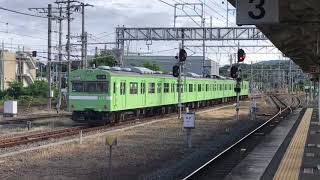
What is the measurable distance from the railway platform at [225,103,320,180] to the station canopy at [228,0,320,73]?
10.1ft

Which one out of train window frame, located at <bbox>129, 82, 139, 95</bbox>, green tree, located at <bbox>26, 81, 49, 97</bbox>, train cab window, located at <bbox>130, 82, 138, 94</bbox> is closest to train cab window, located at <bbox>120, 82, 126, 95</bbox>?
train window frame, located at <bbox>129, 82, 139, 95</bbox>

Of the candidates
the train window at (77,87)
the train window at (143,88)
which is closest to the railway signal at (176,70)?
the train window at (143,88)

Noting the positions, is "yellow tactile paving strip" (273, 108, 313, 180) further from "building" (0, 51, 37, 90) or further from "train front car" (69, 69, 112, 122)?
"building" (0, 51, 37, 90)

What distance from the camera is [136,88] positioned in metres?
28.9

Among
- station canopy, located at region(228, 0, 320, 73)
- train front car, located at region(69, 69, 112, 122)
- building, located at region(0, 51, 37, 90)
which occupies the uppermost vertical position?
building, located at region(0, 51, 37, 90)

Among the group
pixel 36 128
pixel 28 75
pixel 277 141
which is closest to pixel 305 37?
pixel 277 141

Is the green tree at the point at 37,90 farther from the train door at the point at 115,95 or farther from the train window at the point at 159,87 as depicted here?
the train door at the point at 115,95

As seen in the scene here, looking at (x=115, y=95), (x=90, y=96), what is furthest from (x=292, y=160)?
(x=90, y=96)

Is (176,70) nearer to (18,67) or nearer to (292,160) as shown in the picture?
(292,160)

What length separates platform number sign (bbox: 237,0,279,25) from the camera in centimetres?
878

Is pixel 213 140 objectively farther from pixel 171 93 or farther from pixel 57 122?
pixel 171 93

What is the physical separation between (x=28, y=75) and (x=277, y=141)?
80.0 meters

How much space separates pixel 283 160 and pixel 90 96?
1247cm

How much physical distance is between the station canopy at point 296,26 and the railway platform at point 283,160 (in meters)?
3.07
